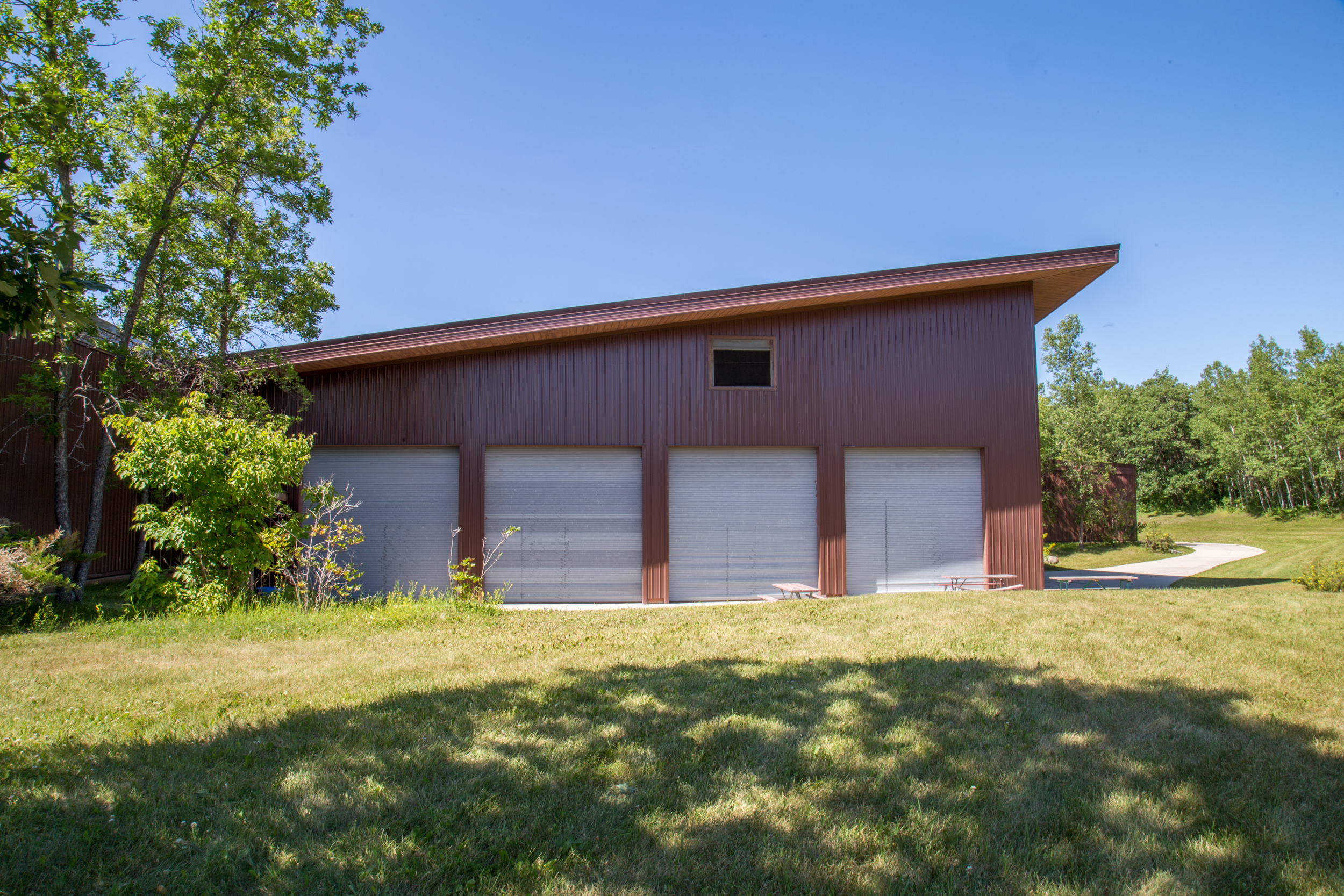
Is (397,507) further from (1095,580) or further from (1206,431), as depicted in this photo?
(1206,431)

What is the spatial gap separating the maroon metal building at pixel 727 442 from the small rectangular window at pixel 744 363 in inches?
1.6

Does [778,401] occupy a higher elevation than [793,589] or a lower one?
higher

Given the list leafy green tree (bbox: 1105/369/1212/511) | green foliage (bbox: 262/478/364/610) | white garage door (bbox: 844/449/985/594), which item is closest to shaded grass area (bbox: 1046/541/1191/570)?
white garage door (bbox: 844/449/985/594)

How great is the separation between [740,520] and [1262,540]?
90.5ft

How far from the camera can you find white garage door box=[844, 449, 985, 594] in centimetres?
1198

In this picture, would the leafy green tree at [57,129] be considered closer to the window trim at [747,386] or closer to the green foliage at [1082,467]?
the window trim at [747,386]

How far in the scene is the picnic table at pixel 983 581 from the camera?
11719 millimetres

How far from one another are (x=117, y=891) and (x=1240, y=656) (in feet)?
24.6

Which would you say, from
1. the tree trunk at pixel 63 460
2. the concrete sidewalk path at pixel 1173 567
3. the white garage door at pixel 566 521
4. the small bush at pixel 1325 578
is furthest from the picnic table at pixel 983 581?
the tree trunk at pixel 63 460

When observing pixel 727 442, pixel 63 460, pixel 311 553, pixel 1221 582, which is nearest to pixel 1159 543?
pixel 1221 582

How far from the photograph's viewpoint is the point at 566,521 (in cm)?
1170

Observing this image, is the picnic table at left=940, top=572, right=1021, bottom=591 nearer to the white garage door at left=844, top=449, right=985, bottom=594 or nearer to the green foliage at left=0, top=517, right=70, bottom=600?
the white garage door at left=844, top=449, right=985, bottom=594

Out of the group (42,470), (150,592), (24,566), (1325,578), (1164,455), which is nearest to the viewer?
(24,566)

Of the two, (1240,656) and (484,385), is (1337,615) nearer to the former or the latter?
(1240,656)
